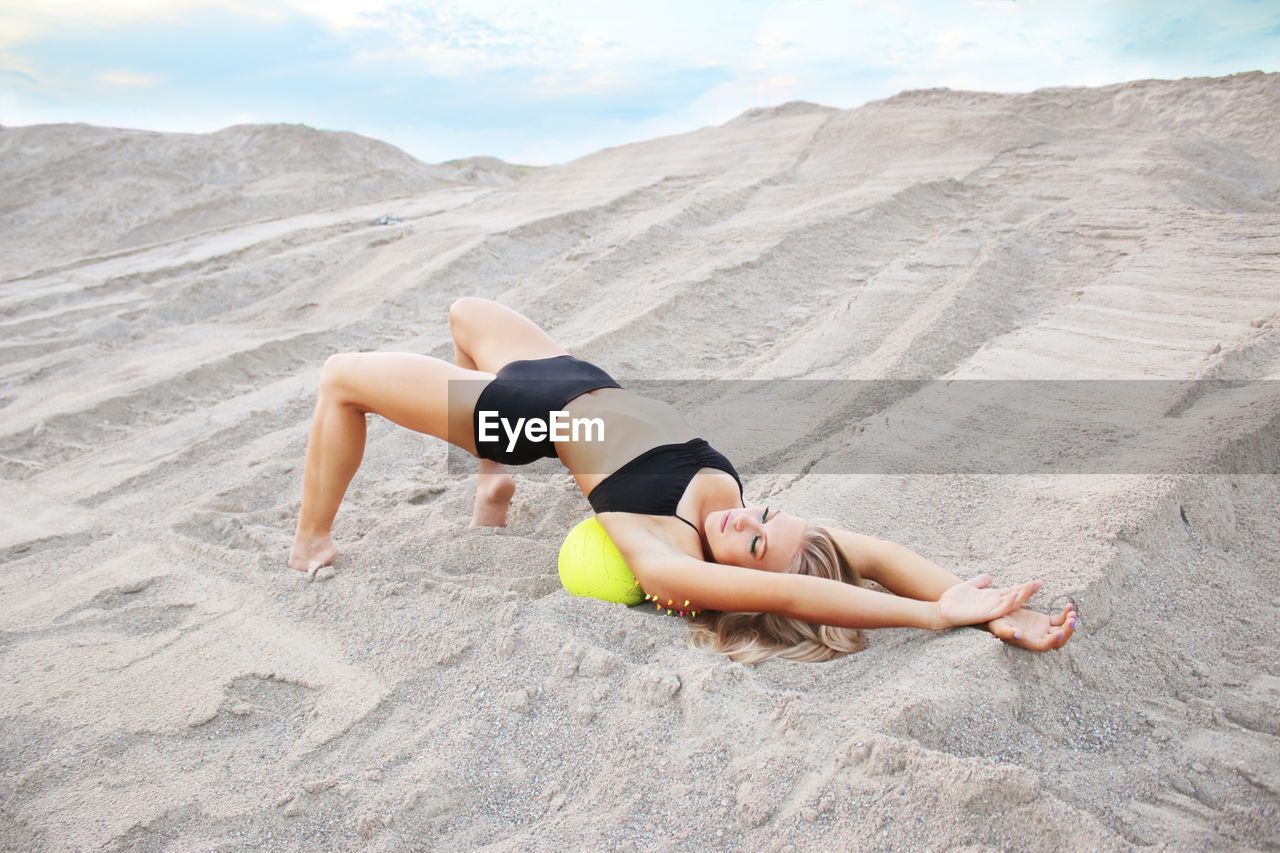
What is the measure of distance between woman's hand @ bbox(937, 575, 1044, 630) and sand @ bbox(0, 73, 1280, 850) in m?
0.05

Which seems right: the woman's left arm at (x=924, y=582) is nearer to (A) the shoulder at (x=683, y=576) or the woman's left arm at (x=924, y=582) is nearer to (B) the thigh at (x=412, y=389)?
(A) the shoulder at (x=683, y=576)

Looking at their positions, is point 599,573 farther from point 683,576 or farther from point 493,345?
point 493,345

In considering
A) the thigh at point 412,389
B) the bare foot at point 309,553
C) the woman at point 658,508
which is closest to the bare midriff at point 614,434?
the woman at point 658,508

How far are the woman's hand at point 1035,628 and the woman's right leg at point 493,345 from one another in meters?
1.57

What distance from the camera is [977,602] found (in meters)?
1.85

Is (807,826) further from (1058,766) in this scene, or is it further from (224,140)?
(224,140)

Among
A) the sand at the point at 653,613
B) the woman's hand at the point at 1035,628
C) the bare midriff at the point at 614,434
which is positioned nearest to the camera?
the sand at the point at 653,613

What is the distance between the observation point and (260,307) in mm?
5656

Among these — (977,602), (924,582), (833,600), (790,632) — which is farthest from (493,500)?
(977,602)

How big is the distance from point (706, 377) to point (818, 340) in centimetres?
60

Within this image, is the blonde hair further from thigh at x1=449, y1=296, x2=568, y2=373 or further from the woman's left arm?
thigh at x1=449, y1=296, x2=568, y2=373

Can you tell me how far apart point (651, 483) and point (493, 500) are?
800 millimetres

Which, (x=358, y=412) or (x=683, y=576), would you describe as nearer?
(x=683, y=576)

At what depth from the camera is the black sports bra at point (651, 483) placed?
212 cm
